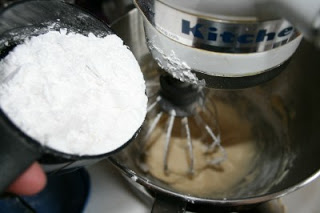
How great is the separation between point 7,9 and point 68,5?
6 cm

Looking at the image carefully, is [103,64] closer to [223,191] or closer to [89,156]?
[89,156]

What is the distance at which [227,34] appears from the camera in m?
0.31

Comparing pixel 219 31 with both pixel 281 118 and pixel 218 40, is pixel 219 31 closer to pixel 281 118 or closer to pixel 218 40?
pixel 218 40

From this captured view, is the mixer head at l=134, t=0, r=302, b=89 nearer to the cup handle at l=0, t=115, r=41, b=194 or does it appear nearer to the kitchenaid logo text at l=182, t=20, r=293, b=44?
the kitchenaid logo text at l=182, t=20, r=293, b=44

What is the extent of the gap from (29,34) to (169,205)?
210 mm

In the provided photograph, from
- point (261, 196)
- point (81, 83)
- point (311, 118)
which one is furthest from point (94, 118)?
point (311, 118)

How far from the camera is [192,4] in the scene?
30 cm

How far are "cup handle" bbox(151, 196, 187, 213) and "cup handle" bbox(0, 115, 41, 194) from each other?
6.1 inches

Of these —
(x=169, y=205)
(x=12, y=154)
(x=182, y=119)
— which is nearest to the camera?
(x=12, y=154)

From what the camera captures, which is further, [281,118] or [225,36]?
[281,118]

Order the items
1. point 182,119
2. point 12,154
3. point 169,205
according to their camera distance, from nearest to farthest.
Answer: point 12,154, point 169,205, point 182,119

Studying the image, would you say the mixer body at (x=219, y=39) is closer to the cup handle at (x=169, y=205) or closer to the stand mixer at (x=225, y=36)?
the stand mixer at (x=225, y=36)

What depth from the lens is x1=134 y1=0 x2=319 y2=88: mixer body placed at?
11.9 inches

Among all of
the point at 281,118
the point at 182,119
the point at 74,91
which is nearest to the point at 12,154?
the point at 74,91
